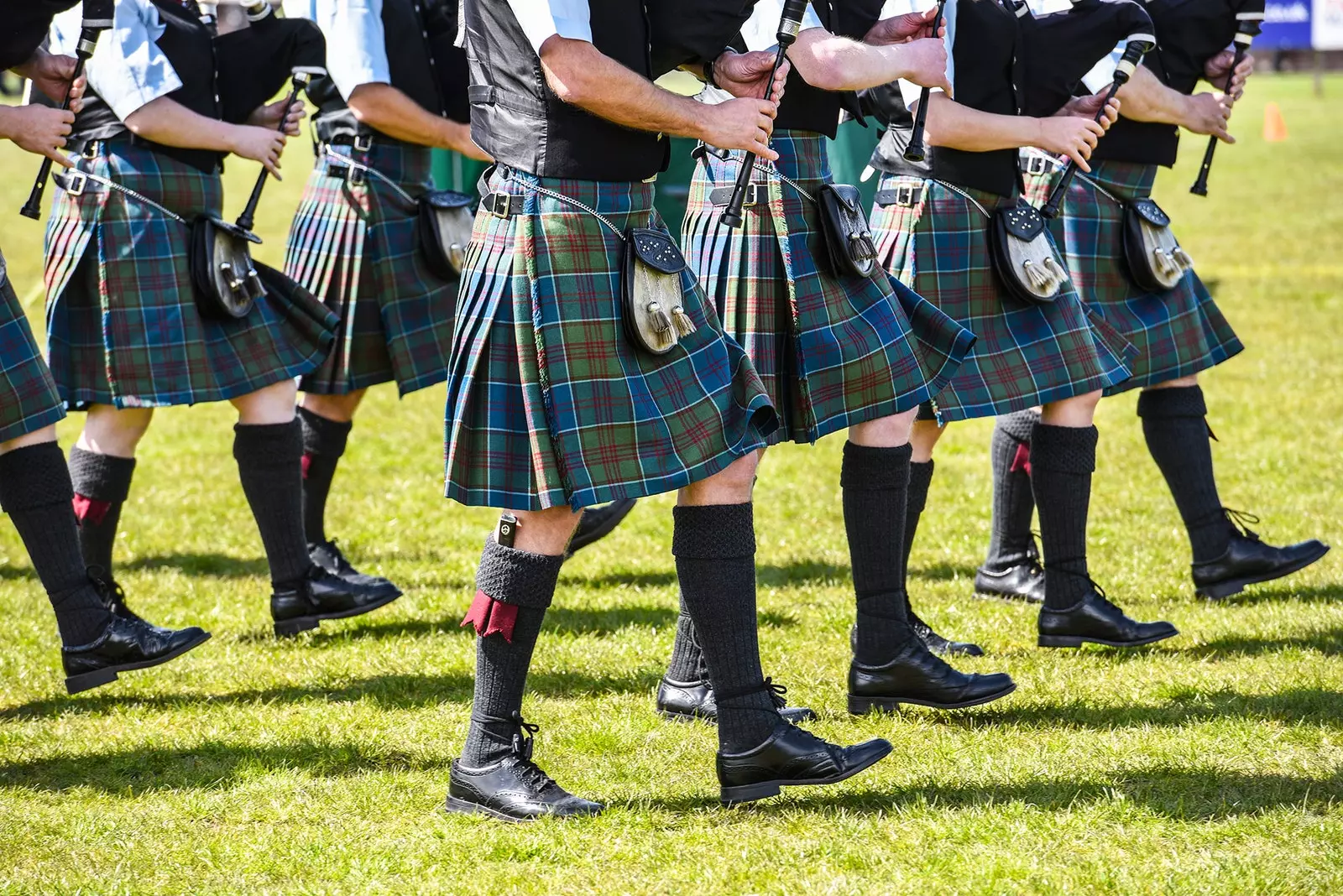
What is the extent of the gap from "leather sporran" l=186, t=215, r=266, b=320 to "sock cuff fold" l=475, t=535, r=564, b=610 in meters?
1.36

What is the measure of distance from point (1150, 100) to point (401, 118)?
1855 mm

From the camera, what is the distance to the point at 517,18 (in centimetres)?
258

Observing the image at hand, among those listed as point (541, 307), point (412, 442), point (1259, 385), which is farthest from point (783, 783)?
point (1259, 385)

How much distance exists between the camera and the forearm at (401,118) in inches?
161

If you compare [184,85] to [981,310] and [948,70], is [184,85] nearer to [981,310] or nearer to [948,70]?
[948,70]

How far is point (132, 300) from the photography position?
3.74m

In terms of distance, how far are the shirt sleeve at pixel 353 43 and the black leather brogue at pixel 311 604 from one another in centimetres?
124

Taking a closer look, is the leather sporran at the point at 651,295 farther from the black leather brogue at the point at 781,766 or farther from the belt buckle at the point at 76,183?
the belt buckle at the point at 76,183

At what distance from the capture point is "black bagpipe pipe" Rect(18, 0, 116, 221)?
3.26 metres

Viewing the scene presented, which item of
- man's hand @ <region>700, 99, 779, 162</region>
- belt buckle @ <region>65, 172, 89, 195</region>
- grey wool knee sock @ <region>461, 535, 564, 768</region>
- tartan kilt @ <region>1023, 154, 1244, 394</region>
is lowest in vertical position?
grey wool knee sock @ <region>461, 535, 564, 768</region>

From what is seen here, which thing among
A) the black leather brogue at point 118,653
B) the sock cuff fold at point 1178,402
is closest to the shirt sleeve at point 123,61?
the black leather brogue at point 118,653

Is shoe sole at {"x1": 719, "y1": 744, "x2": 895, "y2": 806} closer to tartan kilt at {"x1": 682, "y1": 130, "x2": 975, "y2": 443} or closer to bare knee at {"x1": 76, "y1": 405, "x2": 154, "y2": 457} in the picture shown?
tartan kilt at {"x1": 682, "y1": 130, "x2": 975, "y2": 443}

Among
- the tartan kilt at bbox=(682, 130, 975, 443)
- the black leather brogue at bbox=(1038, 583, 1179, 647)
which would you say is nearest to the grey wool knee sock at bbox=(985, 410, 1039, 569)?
the black leather brogue at bbox=(1038, 583, 1179, 647)

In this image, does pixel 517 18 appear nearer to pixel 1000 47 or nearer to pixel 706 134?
pixel 706 134
